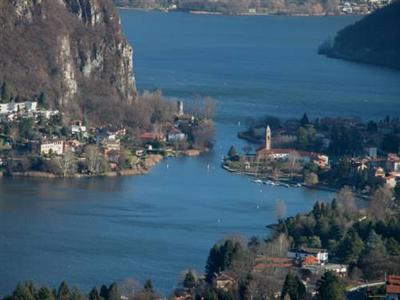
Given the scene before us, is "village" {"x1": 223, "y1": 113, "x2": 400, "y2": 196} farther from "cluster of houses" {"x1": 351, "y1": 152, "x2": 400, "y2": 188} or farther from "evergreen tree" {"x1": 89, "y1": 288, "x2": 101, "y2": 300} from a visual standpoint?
"evergreen tree" {"x1": 89, "y1": 288, "x2": 101, "y2": 300}

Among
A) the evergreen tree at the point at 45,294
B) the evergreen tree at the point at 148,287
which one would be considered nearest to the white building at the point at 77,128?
the evergreen tree at the point at 148,287

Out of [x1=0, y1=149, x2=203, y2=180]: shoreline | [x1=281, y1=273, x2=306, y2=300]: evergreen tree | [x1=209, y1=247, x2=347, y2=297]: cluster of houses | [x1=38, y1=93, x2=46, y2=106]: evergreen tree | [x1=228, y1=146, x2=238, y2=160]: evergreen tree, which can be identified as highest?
[x1=38, y1=93, x2=46, y2=106]: evergreen tree

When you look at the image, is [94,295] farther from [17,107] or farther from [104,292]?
[17,107]

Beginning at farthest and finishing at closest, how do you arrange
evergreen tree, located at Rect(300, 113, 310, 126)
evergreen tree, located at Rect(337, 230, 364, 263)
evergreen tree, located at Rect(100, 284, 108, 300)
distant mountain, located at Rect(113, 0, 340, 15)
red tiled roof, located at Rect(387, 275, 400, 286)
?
distant mountain, located at Rect(113, 0, 340, 15)
evergreen tree, located at Rect(300, 113, 310, 126)
evergreen tree, located at Rect(337, 230, 364, 263)
evergreen tree, located at Rect(100, 284, 108, 300)
red tiled roof, located at Rect(387, 275, 400, 286)

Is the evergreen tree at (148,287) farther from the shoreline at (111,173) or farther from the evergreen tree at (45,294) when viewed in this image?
the shoreline at (111,173)

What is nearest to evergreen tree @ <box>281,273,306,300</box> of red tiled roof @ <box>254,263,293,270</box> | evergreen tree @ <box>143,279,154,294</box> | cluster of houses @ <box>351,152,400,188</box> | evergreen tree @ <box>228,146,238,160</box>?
red tiled roof @ <box>254,263,293,270</box>

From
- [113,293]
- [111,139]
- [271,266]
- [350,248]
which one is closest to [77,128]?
[111,139]
